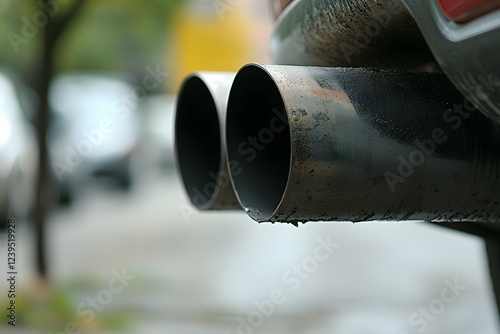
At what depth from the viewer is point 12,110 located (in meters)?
8.81

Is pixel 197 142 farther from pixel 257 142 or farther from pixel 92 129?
pixel 92 129

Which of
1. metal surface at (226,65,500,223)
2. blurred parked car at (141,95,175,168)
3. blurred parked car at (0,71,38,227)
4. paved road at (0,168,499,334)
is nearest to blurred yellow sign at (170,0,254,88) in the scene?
blurred parked car at (141,95,175,168)

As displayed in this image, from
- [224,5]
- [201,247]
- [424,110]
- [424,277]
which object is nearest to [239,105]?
[424,110]

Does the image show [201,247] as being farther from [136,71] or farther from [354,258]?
[136,71]

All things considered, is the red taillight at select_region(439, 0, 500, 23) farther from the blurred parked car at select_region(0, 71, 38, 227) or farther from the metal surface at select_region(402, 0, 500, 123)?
the blurred parked car at select_region(0, 71, 38, 227)

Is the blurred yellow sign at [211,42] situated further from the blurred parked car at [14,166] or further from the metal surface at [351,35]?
the metal surface at [351,35]

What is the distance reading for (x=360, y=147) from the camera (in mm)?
1638

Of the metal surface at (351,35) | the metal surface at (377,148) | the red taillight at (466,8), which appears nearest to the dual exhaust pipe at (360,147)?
the metal surface at (377,148)

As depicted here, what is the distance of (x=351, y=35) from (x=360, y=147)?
1.34 feet

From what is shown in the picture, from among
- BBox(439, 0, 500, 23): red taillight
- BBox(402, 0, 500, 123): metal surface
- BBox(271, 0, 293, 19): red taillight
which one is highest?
BBox(439, 0, 500, 23): red taillight

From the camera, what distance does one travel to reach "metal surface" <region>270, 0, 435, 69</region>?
1793 mm

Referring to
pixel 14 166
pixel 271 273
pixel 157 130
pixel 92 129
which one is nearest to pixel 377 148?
pixel 271 273

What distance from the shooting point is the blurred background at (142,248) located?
5.06 meters

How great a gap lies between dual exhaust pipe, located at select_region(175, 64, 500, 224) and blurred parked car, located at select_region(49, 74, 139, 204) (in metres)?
8.04
